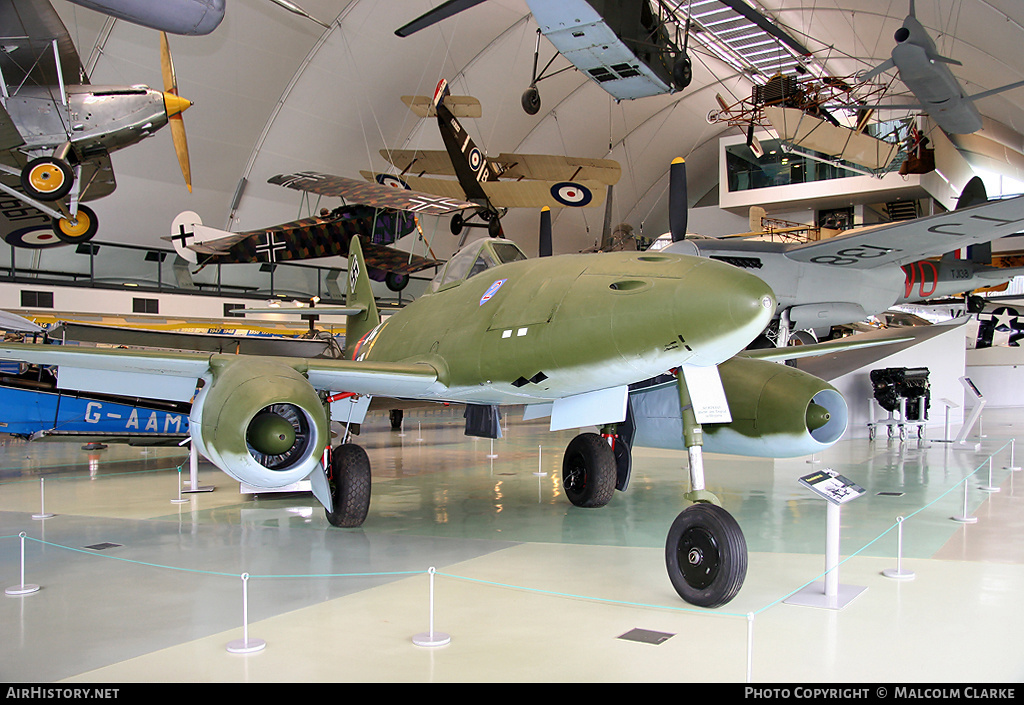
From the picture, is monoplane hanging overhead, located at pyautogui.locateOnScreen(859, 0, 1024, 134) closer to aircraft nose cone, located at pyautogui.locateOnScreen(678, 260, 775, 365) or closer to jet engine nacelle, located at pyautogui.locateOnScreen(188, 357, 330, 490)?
aircraft nose cone, located at pyautogui.locateOnScreen(678, 260, 775, 365)

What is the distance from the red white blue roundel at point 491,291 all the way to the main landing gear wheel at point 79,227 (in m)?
9.86

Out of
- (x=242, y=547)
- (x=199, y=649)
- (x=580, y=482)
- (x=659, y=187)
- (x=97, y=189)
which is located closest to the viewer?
(x=199, y=649)

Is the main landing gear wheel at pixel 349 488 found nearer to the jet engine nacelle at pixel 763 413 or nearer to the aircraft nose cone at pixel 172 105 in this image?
the jet engine nacelle at pixel 763 413

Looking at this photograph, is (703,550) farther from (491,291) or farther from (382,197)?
(382,197)

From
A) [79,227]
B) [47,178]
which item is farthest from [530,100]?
[47,178]

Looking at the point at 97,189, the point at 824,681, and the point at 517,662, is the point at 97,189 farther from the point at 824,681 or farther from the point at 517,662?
the point at 824,681

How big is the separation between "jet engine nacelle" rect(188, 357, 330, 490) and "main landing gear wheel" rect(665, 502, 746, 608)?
248 centimetres

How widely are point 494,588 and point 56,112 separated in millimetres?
10658

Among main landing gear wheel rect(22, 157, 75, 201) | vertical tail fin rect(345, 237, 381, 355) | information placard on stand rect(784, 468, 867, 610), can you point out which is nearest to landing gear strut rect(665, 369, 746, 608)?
information placard on stand rect(784, 468, 867, 610)

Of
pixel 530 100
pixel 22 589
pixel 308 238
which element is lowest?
pixel 22 589

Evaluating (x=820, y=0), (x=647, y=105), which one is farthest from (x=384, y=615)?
(x=647, y=105)

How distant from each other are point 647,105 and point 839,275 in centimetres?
2186

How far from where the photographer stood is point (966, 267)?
567 inches

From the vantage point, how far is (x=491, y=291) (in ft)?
18.6
